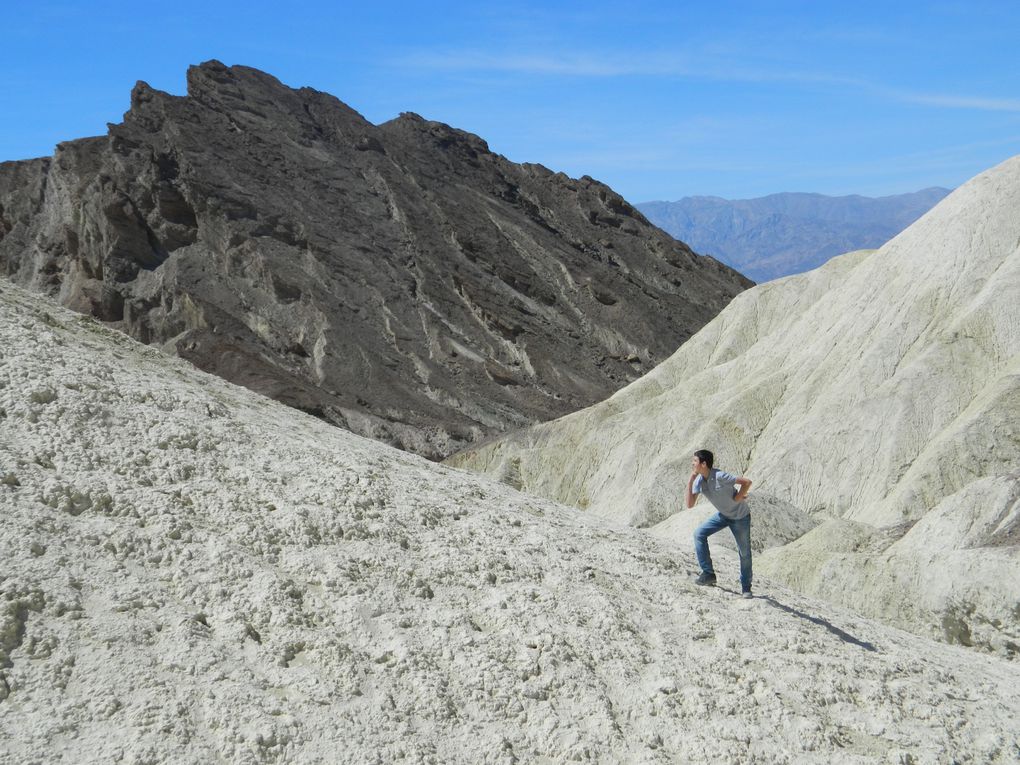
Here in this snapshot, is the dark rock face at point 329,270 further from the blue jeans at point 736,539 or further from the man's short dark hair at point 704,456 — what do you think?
the man's short dark hair at point 704,456

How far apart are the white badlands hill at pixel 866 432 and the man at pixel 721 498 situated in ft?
21.7

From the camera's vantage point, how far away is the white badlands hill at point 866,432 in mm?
16922

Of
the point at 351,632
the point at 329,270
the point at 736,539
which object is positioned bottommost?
the point at 351,632

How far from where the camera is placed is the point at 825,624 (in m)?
Answer: 9.62

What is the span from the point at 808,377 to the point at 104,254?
42950 millimetres

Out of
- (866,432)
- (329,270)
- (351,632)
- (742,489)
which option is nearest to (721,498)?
(742,489)

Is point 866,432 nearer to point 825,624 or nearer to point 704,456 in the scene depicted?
point 825,624

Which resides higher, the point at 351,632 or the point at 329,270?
the point at 329,270

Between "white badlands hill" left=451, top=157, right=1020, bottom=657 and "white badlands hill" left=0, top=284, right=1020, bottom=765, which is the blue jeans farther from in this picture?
"white badlands hill" left=451, top=157, right=1020, bottom=657

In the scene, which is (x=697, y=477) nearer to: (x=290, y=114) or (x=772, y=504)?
(x=772, y=504)

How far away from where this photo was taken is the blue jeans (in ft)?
30.9

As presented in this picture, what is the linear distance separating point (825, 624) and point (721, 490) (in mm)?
1648

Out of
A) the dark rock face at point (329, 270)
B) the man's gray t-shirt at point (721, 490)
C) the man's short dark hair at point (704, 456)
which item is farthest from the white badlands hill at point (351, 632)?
the dark rock face at point (329, 270)

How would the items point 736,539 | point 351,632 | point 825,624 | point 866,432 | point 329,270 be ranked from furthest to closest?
point 329,270
point 866,432
point 825,624
point 736,539
point 351,632
